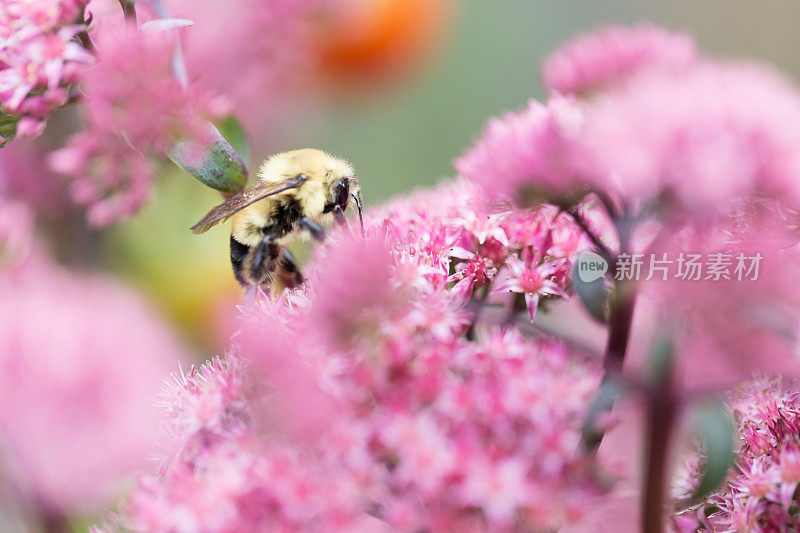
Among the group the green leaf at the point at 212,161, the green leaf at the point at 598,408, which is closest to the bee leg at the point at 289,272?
the green leaf at the point at 212,161

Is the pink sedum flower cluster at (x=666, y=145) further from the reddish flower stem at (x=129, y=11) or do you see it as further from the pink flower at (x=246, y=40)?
the pink flower at (x=246, y=40)

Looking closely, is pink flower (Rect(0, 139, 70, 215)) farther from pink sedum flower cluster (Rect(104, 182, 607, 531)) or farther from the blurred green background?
pink sedum flower cluster (Rect(104, 182, 607, 531))

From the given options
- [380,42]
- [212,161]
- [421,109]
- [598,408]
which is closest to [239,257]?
[212,161]

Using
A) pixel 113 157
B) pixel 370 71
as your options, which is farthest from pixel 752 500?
pixel 370 71

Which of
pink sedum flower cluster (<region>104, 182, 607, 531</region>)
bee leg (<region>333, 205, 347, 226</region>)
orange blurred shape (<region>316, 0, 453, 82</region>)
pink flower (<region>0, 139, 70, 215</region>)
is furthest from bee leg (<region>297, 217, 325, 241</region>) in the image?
orange blurred shape (<region>316, 0, 453, 82</region>)

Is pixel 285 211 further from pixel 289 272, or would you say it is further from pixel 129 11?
pixel 129 11
